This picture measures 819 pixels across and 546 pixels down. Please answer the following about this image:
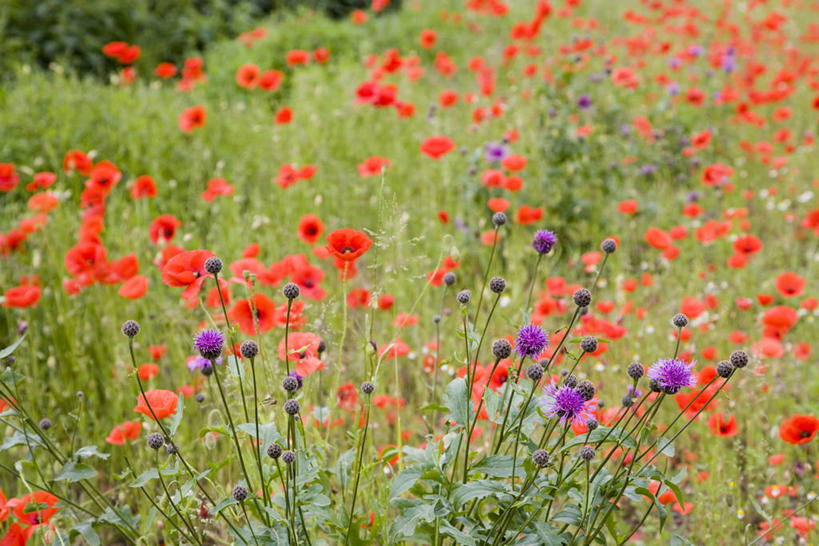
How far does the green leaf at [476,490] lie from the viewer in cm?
117

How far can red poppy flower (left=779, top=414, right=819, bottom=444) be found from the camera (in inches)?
63.9

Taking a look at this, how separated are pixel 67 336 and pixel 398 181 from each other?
1.81 meters

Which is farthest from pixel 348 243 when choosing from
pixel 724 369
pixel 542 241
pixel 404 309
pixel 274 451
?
pixel 404 309

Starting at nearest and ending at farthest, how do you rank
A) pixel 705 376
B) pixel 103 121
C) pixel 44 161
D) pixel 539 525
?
pixel 539 525 < pixel 705 376 < pixel 44 161 < pixel 103 121

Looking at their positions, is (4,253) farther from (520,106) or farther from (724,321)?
(520,106)

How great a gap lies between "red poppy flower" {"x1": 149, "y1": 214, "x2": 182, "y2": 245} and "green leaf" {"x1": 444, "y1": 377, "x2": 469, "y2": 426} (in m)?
1.47

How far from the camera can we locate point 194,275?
1.41 meters

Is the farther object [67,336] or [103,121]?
[103,121]

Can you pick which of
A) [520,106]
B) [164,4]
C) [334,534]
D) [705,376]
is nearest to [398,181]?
[520,106]

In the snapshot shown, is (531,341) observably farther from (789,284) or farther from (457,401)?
(789,284)

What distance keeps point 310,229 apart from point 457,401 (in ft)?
3.80

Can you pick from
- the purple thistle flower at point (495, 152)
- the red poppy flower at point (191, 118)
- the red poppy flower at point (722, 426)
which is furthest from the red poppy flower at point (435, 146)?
the red poppy flower at point (722, 426)

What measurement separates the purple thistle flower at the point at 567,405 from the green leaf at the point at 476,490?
6.1 inches

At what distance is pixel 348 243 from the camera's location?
154 cm
